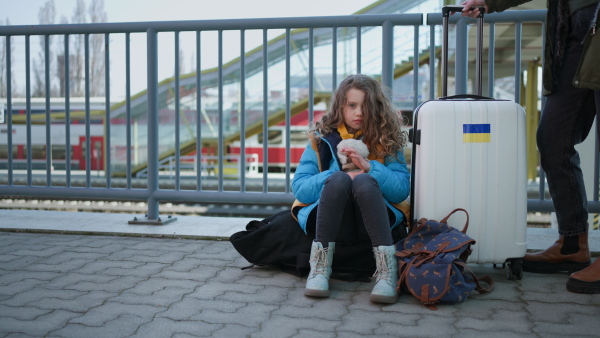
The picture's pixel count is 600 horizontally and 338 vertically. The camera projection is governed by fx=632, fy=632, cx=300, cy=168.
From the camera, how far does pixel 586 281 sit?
2.49 m

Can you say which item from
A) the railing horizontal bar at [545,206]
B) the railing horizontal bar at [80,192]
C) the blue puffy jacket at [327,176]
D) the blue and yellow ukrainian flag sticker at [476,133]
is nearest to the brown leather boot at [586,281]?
the blue and yellow ukrainian flag sticker at [476,133]

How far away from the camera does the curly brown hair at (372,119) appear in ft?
9.36

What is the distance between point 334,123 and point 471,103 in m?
0.63

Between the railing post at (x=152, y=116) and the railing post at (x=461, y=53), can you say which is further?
the railing post at (x=152, y=116)

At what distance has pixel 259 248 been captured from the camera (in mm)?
2939

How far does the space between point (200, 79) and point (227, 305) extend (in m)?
2.11

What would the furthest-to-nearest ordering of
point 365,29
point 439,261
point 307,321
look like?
point 365,29, point 439,261, point 307,321

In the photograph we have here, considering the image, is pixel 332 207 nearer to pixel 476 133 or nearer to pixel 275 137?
pixel 476 133

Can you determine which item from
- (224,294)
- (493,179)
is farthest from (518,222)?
(224,294)

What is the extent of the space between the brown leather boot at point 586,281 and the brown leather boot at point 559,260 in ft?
0.98

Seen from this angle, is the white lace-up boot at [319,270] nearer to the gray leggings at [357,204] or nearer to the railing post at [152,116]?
the gray leggings at [357,204]

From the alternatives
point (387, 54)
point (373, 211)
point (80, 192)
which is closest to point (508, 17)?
point (387, 54)

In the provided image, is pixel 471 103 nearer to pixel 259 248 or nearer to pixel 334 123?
pixel 334 123

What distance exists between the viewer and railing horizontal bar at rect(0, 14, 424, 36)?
3768 mm
